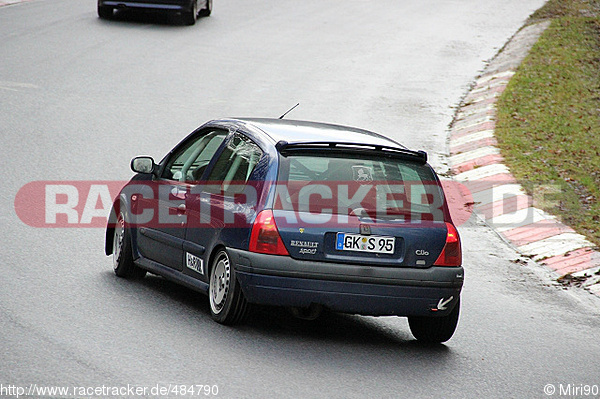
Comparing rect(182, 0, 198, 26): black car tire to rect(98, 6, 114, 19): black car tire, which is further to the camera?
rect(182, 0, 198, 26): black car tire

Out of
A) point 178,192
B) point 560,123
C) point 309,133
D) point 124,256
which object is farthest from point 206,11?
point 309,133

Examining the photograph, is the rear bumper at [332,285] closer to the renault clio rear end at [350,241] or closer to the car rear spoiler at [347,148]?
the renault clio rear end at [350,241]

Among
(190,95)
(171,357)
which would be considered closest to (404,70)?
(190,95)

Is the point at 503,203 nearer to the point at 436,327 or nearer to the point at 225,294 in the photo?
the point at 436,327

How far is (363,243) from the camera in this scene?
6695 mm

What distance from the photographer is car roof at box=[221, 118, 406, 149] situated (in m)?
7.18

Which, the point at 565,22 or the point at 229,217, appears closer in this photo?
the point at 229,217

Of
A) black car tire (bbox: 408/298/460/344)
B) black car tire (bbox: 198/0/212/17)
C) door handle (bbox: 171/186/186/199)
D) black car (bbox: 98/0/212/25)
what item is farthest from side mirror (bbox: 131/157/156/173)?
black car tire (bbox: 198/0/212/17)

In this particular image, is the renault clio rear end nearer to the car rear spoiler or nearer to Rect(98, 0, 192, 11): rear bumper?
the car rear spoiler

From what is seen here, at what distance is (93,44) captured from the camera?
21.4m

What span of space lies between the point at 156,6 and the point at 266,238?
18.6 meters

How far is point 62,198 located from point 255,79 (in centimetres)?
824

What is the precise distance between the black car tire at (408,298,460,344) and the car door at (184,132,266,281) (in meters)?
1.53

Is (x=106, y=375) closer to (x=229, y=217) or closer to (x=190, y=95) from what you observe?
(x=229, y=217)
